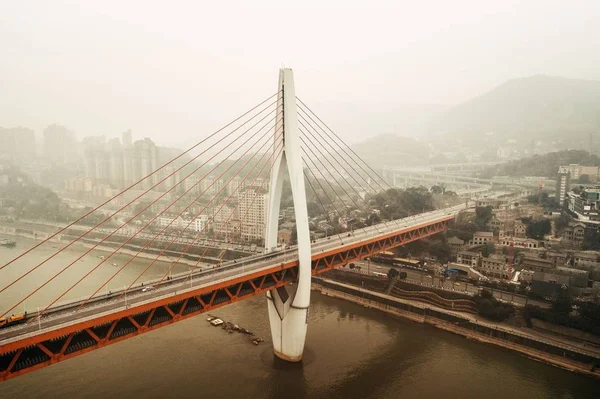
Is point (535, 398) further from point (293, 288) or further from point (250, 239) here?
point (250, 239)

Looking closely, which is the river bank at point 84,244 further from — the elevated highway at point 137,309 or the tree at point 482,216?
the tree at point 482,216

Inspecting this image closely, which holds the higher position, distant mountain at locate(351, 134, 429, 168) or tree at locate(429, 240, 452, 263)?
distant mountain at locate(351, 134, 429, 168)

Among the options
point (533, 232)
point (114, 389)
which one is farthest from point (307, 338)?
point (533, 232)

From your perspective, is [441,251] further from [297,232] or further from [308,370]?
[297,232]


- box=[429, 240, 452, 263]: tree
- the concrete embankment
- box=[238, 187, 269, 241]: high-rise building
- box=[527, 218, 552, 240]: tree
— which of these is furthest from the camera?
box=[238, 187, 269, 241]: high-rise building

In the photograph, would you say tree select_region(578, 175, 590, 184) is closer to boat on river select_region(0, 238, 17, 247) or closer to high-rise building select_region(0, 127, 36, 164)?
boat on river select_region(0, 238, 17, 247)

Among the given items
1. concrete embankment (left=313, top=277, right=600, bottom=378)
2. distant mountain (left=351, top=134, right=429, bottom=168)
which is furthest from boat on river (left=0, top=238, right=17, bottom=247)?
distant mountain (left=351, top=134, right=429, bottom=168)
